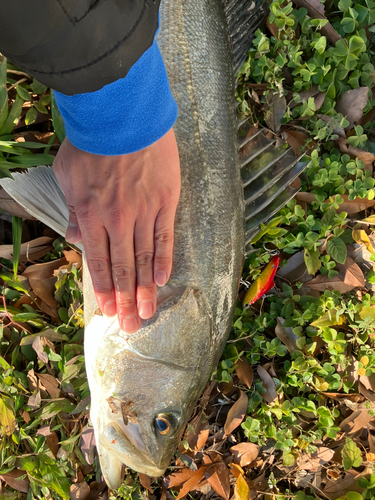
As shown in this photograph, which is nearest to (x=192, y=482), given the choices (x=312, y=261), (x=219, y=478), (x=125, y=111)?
(x=219, y=478)

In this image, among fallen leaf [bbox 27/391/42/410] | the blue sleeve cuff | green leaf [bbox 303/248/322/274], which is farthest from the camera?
green leaf [bbox 303/248/322/274]

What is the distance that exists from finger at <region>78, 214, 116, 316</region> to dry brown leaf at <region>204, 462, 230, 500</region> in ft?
5.22

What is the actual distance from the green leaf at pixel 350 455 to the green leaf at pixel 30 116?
3317mm

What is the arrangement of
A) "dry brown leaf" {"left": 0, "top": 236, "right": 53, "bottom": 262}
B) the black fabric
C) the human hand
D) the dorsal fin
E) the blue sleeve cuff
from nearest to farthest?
the black fabric, the blue sleeve cuff, the human hand, the dorsal fin, "dry brown leaf" {"left": 0, "top": 236, "right": 53, "bottom": 262}

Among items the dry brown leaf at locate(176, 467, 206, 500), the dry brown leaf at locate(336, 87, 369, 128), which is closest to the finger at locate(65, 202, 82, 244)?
the dry brown leaf at locate(176, 467, 206, 500)

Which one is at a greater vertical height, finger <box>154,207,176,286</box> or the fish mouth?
finger <box>154,207,176,286</box>

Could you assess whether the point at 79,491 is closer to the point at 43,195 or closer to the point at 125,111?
the point at 43,195

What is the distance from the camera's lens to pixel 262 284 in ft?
8.96

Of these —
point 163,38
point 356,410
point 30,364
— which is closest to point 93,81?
point 163,38

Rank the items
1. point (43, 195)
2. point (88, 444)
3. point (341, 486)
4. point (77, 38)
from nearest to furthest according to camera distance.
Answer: point (77, 38) → point (43, 195) → point (88, 444) → point (341, 486)

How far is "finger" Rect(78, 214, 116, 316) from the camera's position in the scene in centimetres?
196

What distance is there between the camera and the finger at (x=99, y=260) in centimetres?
196

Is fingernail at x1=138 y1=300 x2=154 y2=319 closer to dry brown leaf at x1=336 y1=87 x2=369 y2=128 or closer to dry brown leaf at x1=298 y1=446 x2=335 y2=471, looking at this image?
dry brown leaf at x1=298 y1=446 x2=335 y2=471

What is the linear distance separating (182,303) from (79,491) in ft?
5.58
